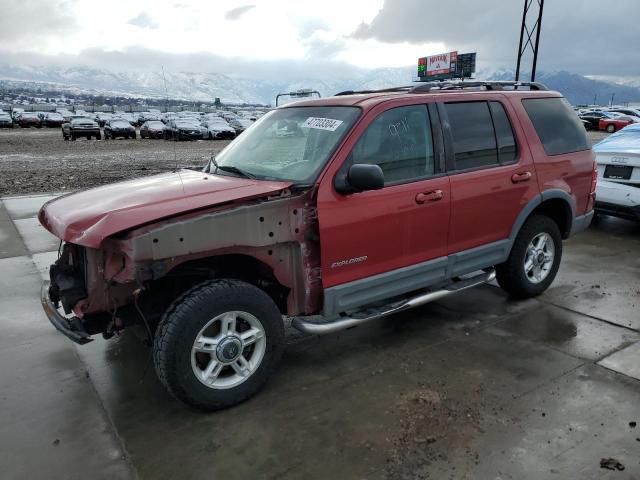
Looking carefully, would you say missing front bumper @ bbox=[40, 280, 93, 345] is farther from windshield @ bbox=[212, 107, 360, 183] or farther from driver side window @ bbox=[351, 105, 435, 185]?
driver side window @ bbox=[351, 105, 435, 185]

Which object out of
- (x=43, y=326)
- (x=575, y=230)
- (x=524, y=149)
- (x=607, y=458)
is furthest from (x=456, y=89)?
(x=43, y=326)

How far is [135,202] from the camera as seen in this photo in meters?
3.25

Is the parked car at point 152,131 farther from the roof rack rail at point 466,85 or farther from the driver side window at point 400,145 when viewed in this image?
the driver side window at point 400,145

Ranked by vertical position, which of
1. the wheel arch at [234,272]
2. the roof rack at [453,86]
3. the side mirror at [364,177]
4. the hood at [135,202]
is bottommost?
the wheel arch at [234,272]

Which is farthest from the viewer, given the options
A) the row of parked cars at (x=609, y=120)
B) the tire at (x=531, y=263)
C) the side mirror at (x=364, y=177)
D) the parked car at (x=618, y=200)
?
the row of parked cars at (x=609, y=120)

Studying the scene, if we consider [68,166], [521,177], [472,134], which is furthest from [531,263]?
[68,166]

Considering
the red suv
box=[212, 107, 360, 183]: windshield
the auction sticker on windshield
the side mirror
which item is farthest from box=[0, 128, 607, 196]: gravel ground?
the side mirror

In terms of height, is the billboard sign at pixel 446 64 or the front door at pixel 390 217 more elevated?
the billboard sign at pixel 446 64

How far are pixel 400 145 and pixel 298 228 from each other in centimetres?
108

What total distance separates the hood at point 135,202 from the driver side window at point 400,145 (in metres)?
0.69

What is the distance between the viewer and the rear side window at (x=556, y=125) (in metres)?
4.88

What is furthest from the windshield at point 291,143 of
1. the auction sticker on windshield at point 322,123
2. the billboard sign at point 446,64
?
the billboard sign at point 446,64

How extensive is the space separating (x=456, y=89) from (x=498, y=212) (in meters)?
1.15

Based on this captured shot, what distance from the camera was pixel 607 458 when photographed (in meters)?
2.84
